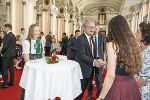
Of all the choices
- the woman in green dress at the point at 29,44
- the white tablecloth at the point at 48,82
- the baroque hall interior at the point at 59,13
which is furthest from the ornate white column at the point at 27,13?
the white tablecloth at the point at 48,82

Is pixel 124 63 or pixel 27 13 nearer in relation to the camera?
pixel 124 63

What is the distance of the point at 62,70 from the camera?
2297 mm

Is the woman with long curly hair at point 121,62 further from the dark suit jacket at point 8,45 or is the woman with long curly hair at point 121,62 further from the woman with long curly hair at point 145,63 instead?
the dark suit jacket at point 8,45

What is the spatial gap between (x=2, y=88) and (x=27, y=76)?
2110 mm

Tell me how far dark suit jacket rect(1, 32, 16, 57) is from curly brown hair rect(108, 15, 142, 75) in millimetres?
3122

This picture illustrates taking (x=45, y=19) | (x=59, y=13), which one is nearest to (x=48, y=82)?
(x=45, y=19)

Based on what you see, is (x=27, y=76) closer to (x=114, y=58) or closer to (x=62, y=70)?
(x=62, y=70)

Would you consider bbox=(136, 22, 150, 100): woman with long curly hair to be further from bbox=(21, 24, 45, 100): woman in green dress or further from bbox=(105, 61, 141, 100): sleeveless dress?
bbox=(21, 24, 45, 100): woman in green dress

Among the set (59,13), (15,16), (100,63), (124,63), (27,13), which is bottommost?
(100,63)

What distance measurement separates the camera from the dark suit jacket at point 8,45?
154 inches

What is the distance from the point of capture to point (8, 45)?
3.98 meters

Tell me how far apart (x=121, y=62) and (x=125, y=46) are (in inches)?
6.7

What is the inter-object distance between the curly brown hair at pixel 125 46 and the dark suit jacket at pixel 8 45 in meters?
3.12

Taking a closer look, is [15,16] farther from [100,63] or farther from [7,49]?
[100,63]
